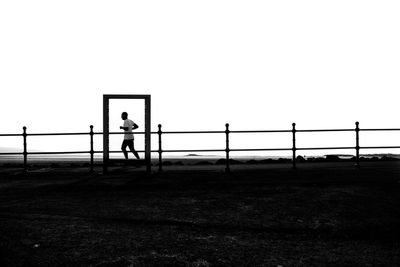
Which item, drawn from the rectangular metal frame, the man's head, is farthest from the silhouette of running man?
the rectangular metal frame

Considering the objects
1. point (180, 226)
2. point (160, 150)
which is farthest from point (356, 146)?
point (180, 226)

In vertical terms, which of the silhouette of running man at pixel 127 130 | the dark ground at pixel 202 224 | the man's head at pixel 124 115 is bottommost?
the dark ground at pixel 202 224

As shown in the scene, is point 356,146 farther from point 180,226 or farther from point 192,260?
point 192,260

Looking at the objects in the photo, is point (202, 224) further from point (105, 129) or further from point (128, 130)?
point (128, 130)

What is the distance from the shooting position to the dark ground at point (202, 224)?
5.63 metres

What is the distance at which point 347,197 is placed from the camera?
8.79 metres

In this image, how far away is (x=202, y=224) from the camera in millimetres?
6934

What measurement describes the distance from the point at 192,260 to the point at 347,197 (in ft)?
15.0

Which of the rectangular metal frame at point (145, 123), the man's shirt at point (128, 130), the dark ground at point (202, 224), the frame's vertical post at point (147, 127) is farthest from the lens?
the man's shirt at point (128, 130)

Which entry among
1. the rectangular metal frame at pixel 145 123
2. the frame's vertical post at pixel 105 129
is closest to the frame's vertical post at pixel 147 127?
the rectangular metal frame at pixel 145 123

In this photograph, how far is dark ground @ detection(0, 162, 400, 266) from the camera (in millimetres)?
5633

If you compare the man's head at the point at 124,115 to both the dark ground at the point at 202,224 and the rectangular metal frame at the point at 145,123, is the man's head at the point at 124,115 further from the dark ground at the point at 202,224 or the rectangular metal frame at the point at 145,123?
the dark ground at the point at 202,224

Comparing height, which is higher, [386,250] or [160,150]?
[160,150]

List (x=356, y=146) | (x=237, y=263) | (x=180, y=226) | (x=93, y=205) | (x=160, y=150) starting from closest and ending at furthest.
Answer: (x=237, y=263), (x=180, y=226), (x=93, y=205), (x=160, y=150), (x=356, y=146)
